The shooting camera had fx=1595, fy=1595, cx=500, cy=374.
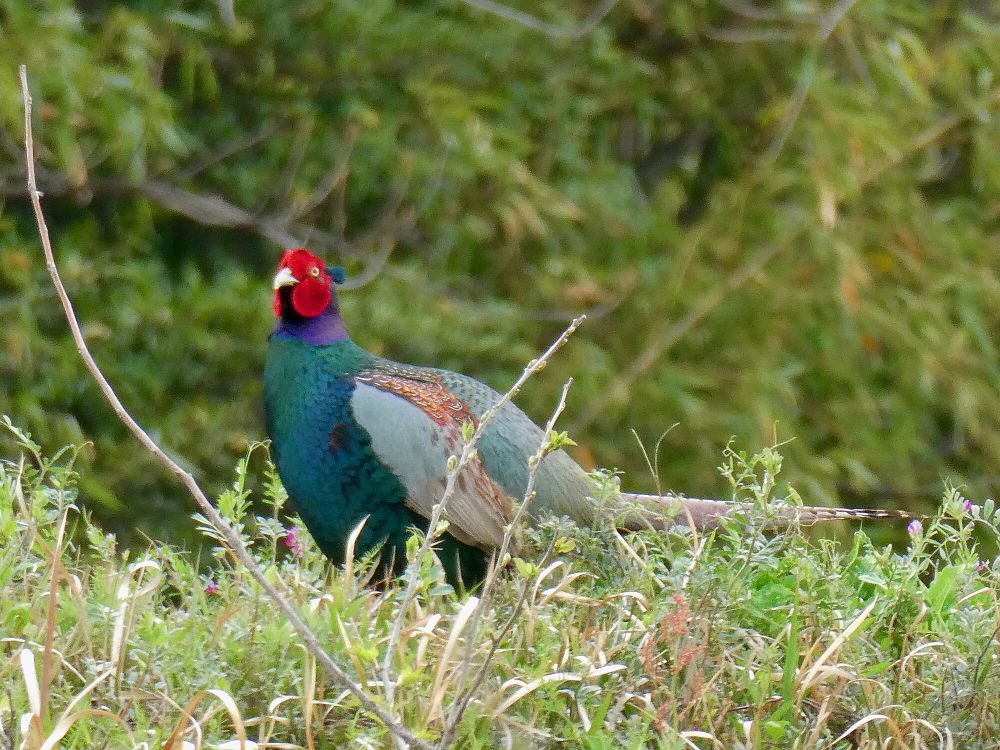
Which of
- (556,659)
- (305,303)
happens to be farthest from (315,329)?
(556,659)

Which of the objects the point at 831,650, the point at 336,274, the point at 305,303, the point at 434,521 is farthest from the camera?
the point at 336,274

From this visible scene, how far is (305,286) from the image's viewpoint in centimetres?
363

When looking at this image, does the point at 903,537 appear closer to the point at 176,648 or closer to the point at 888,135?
the point at 888,135

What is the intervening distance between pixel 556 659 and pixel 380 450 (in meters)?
1.33

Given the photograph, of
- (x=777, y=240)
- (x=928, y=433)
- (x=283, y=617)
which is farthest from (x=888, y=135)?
(x=283, y=617)

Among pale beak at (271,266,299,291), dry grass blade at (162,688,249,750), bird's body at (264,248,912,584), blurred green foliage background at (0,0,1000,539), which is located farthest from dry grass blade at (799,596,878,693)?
blurred green foliage background at (0,0,1000,539)

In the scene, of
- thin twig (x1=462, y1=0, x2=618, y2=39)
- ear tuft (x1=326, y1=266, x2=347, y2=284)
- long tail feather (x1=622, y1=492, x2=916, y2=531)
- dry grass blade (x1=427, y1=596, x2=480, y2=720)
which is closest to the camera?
dry grass blade (x1=427, y1=596, x2=480, y2=720)

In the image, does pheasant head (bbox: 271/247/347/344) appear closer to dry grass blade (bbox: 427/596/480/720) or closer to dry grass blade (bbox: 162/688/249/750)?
dry grass blade (bbox: 427/596/480/720)

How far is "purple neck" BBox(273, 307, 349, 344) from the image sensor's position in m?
3.59

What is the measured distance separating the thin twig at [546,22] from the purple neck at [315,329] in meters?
2.45

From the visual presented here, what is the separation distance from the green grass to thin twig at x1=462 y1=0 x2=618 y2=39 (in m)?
3.67

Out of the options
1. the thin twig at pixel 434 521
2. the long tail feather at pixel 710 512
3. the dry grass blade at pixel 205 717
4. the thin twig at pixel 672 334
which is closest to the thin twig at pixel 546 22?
the thin twig at pixel 672 334

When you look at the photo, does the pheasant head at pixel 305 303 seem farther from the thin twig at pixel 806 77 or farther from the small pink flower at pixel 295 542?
the thin twig at pixel 806 77

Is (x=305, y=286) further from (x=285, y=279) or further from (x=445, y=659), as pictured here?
(x=445, y=659)
